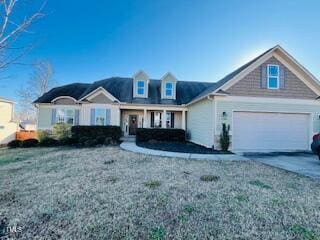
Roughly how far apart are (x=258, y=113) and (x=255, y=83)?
1779mm

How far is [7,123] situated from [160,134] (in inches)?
585

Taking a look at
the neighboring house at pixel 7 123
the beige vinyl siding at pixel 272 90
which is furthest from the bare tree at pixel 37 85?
the beige vinyl siding at pixel 272 90

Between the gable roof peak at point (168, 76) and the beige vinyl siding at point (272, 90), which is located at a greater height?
the gable roof peak at point (168, 76)

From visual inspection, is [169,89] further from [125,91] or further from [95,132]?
[95,132]

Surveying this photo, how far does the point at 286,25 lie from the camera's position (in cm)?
1120

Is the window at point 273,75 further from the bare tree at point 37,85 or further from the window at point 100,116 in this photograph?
the bare tree at point 37,85

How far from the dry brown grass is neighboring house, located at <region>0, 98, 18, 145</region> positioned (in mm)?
13984

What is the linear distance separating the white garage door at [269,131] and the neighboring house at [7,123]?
767 inches

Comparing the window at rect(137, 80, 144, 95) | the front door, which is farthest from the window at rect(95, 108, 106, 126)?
the window at rect(137, 80, 144, 95)

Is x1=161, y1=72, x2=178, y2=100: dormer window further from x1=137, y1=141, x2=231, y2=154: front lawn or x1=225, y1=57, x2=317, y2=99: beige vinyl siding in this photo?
x1=225, y1=57, x2=317, y2=99: beige vinyl siding

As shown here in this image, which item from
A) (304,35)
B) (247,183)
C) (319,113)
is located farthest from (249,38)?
(247,183)

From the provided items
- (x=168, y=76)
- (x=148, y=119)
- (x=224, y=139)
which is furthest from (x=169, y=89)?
(x=224, y=139)

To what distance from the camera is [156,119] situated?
59.3ft

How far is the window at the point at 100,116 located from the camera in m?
15.4
